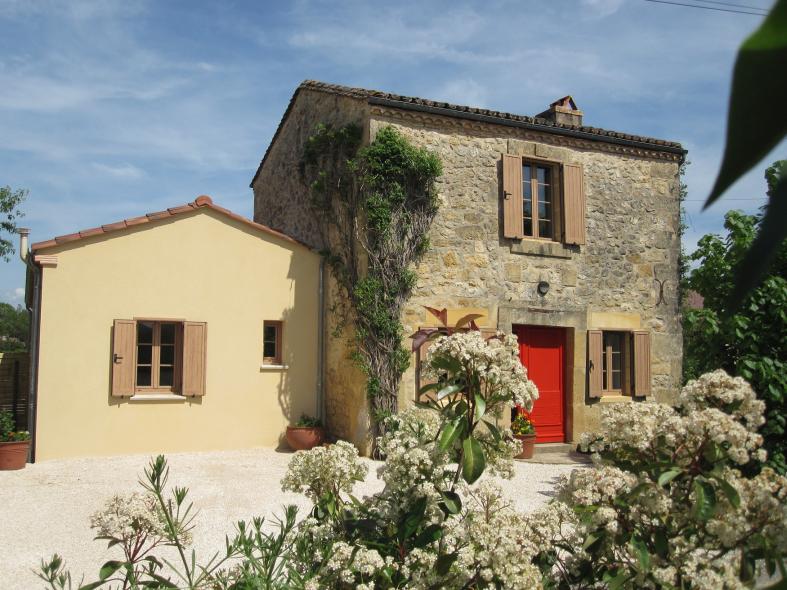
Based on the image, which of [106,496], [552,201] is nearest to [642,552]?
[106,496]

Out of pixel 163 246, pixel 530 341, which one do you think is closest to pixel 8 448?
pixel 163 246

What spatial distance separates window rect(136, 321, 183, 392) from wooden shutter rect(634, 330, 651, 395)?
6.90 m

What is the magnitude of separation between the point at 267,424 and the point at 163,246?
9.54 ft

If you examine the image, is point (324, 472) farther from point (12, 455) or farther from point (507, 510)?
point (12, 455)

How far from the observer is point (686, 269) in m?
11.3

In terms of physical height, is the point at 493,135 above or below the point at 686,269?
above

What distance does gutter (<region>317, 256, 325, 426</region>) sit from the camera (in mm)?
9883

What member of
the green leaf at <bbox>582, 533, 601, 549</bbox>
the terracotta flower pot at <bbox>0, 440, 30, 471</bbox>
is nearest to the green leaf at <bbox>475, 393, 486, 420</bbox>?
the green leaf at <bbox>582, 533, 601, 549</bbox>

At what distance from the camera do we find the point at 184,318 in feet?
30.0

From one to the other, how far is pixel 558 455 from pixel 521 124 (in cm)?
491

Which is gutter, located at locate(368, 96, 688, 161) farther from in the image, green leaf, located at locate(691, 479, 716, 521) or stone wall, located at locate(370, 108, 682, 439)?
green leaf, located at locate(691, 479, 716, 521)

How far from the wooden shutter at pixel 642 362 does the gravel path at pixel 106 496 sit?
2503 mm

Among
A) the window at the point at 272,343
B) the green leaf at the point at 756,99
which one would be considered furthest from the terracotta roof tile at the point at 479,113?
the green leaf at the point at 756,99

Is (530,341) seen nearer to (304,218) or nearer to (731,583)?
(304,218)
